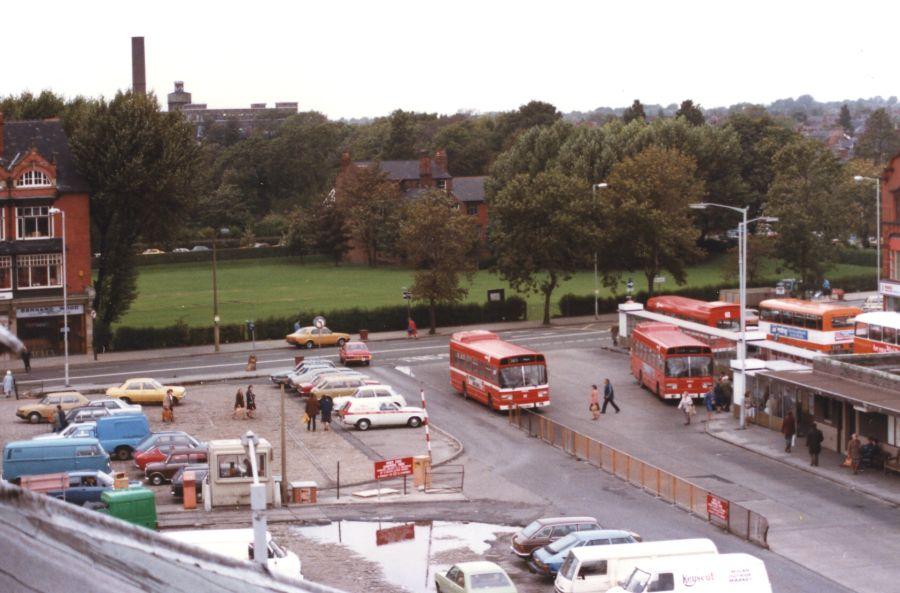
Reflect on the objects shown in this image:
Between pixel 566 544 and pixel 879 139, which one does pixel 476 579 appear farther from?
pixel 879 139

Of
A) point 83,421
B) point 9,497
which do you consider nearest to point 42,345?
point 83,421

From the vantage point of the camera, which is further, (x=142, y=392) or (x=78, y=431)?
(x=142, y=392)

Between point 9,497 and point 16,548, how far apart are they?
13 centimetres

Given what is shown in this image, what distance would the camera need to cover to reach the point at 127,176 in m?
66.6

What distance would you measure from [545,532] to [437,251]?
44.7m

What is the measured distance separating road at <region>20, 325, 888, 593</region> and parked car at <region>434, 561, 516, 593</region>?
5.73 metres

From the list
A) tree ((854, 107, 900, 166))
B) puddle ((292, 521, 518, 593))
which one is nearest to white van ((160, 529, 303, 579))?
puddle ((292, 521, 518, 593))

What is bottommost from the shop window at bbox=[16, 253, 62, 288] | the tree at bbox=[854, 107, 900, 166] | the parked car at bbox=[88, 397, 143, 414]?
the parked car at bbox=[88, 397, 143, 414]

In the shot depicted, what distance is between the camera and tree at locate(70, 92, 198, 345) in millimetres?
66812

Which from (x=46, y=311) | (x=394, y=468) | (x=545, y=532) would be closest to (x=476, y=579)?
(x=545, y=532)

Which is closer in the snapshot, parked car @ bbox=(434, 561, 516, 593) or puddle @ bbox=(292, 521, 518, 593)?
parked car @ bbox=(434, 561, 516, 593)

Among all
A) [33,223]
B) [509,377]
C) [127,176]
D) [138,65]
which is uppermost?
[138,65]

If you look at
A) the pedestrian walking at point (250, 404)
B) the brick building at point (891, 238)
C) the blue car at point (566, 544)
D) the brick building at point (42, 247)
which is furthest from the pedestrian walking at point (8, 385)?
the brick building at point (891, 238)

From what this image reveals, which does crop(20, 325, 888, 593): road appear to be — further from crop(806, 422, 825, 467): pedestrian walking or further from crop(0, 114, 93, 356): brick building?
crop(0, 114, 93, 356): brick building
